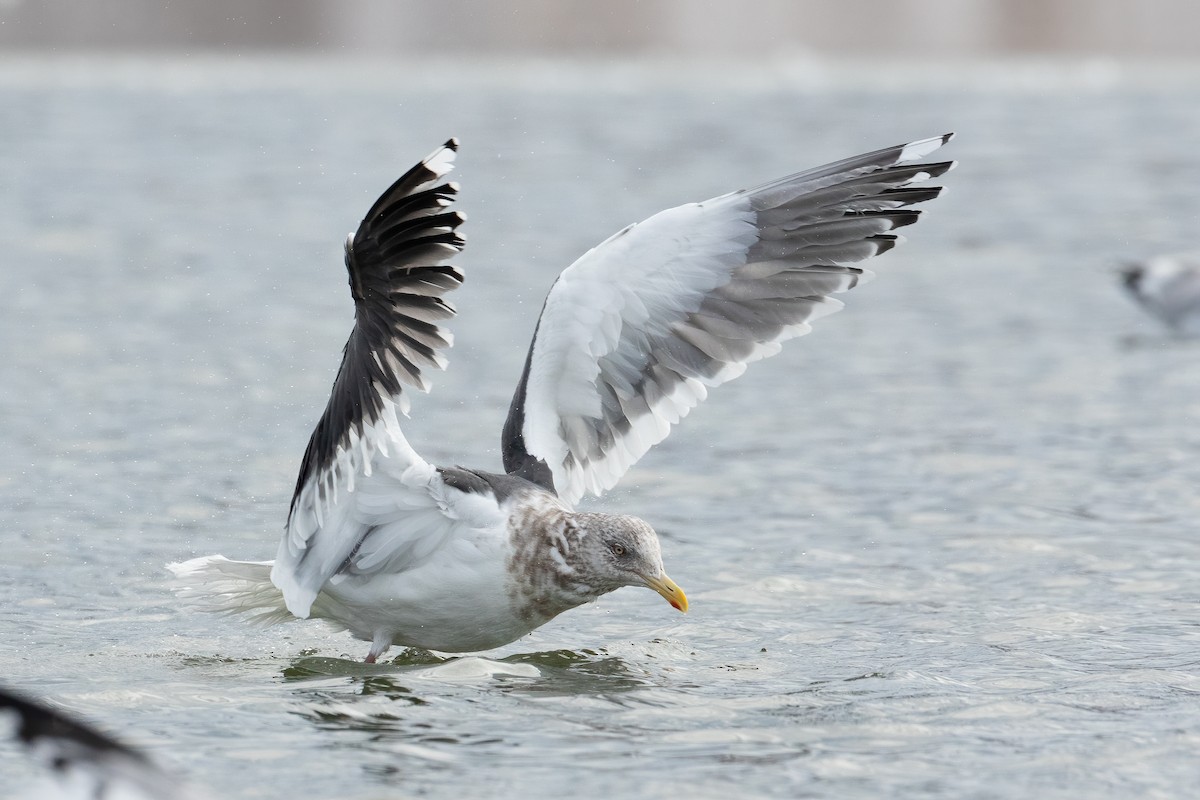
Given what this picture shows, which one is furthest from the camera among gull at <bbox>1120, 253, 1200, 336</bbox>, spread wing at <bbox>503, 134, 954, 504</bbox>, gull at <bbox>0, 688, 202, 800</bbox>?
gull at <bbox>1120, 253, 1200, 336</bbox>

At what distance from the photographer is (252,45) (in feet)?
142

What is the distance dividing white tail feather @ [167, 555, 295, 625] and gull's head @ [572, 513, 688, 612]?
3.82 ft

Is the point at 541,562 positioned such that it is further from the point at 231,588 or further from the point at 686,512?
the point at 686,512

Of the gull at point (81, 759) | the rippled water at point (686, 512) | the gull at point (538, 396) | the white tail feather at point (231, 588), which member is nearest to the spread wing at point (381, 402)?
the gull at point (538, 396)

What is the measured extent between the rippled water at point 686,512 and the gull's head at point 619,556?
0.34 m

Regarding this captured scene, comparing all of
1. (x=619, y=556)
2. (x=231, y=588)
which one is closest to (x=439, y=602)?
(x=619, y=556)

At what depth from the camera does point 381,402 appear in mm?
5566

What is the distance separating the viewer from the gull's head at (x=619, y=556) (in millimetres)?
6145

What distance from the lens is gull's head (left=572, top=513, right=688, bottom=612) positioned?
6.14 meters

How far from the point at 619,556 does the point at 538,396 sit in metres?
0.86

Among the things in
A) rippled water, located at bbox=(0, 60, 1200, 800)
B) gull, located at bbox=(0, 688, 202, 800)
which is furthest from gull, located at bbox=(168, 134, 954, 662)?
gull, located at bbox=(0, 688, 202, 800)

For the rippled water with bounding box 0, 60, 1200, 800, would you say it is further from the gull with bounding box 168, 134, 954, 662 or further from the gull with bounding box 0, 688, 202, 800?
the gull with bounding box 0, 688, 202, 800

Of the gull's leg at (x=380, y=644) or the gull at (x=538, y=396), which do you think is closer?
the gull at (x=538, y=396)

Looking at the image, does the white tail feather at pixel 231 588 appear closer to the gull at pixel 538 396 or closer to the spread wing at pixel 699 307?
the gull at pixel 538 396
